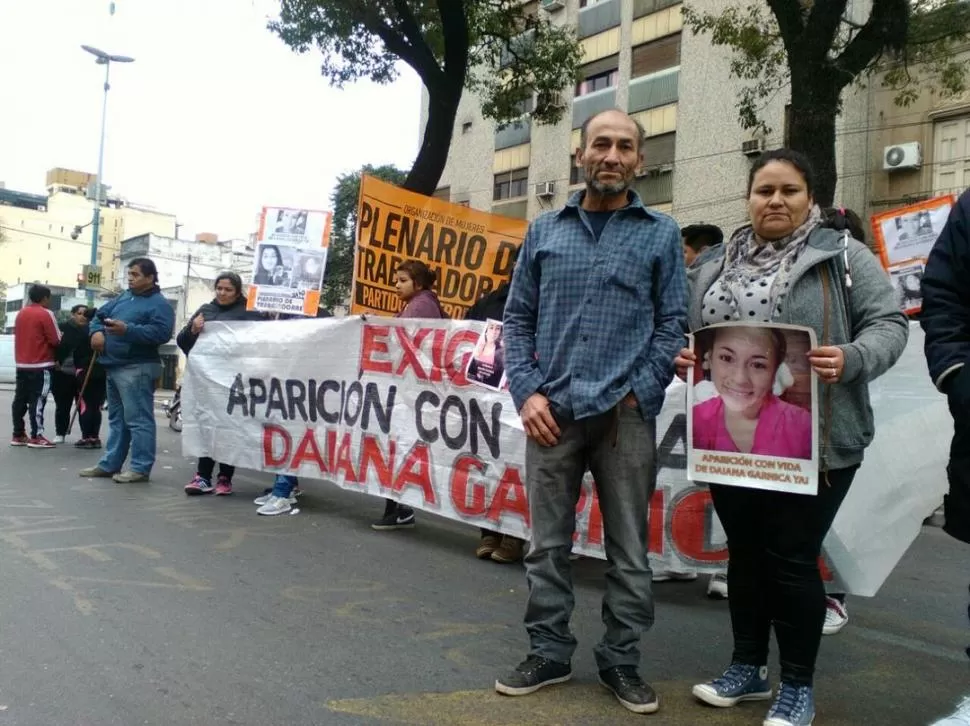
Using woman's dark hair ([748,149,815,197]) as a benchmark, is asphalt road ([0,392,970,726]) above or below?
below

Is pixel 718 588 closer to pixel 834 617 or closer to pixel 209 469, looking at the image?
pixel 834 617

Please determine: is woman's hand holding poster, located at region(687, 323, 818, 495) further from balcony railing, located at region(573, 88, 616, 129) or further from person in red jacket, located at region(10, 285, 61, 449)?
balcony railing, located at region(573, 88, 616, 129)

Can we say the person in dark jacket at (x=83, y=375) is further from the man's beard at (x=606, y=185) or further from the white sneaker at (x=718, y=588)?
the man's beard at (x=606, y=185)

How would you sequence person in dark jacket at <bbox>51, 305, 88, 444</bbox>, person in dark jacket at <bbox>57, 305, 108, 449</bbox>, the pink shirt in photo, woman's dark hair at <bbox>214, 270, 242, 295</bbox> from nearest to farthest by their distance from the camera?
the pink shirt in photo
woman's dark hair at <bbox>214, 270, 242, 295</bbox>
person in dark jacket at <bbox>57, 305, 108, 449</bbox>
person in dark jacket at <bbox>51, 305, 88, 444</bbox>

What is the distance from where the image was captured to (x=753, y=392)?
9.04 feet

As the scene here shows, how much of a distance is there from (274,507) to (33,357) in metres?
5.66

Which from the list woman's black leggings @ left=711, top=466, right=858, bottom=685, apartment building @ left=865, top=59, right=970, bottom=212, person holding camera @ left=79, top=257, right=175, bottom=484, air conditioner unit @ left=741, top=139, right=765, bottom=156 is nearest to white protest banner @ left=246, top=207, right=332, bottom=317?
person holding camera @ left=79, top=257, right=175, bottom=484

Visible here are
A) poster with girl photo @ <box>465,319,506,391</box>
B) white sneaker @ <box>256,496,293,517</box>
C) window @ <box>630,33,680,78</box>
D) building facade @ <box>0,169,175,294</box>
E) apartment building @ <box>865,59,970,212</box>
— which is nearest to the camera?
poster with girl photo @ <box>465,319,506,391</box>

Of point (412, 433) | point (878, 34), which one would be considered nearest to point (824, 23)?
point (878, 34)

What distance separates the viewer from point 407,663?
3260 mm

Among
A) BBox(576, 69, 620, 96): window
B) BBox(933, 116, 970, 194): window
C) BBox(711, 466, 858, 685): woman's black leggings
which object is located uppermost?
BBox(576, 69, 620, 96): window

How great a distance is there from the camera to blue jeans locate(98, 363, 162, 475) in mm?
7211

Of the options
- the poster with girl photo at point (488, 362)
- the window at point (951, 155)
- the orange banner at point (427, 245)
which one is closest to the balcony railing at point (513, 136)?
the window at point (951, 155)

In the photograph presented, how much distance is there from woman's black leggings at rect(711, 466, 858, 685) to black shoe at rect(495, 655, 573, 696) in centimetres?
74
